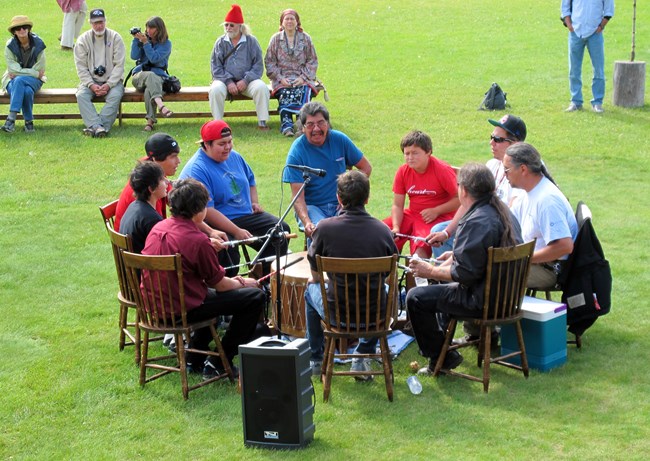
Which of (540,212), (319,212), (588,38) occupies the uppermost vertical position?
(588,38)

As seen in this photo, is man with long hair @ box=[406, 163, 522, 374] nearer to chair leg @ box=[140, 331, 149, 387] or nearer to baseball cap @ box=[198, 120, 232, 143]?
chair leg @ box=[140, 331, 149, 387]

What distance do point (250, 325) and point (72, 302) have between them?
226 centimetres

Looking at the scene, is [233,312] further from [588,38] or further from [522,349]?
[588,38]

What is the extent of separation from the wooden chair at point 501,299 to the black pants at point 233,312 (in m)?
1.28

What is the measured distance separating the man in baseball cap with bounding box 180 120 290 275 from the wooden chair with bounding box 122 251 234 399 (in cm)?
144

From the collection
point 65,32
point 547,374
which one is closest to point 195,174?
point 547,374

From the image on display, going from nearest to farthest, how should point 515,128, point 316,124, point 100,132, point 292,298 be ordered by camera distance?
1. point 292,298
2. point 515,128
3. point 316,124
4. point 100,132

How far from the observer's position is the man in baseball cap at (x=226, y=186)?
26.2 ft

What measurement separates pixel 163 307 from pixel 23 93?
27.8 feet

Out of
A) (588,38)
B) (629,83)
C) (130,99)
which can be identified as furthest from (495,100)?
(130,99)

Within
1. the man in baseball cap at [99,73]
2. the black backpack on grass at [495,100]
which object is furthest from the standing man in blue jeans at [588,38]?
the man in baseball cap at [99,73]

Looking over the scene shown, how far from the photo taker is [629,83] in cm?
1476

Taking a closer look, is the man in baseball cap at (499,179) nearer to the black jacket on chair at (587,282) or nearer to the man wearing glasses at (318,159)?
the black jacket on chair at (587,282)

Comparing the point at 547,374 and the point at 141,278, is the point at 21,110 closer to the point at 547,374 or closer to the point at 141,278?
the point at 141,278
